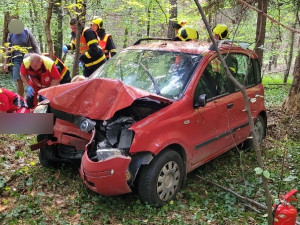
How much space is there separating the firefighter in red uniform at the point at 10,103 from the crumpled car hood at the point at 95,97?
1279mm

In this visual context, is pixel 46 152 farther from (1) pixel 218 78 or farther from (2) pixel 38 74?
(1) pixel 218 78

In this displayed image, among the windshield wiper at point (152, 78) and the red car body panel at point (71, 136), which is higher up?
the windshield wiper at point (152, 78)

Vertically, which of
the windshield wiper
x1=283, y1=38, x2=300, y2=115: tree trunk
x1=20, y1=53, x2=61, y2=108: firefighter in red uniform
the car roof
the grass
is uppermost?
→ the car roof

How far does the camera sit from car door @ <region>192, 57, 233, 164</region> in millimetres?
4184

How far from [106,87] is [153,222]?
1606mm

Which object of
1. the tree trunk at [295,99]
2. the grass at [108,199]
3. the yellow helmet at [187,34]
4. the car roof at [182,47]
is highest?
the yellow helmet at [187,34]

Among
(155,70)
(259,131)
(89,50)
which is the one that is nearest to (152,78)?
(155,70)

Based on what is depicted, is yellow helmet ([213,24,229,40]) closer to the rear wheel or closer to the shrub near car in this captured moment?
the shrub near car

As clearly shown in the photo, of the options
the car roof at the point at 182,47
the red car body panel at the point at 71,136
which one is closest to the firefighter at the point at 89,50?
the car roof at the point at 182,47

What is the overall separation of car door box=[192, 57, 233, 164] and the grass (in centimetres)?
42

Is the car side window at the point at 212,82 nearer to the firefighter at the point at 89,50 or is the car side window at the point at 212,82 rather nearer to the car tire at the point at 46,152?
the car tire at the point at 46,152

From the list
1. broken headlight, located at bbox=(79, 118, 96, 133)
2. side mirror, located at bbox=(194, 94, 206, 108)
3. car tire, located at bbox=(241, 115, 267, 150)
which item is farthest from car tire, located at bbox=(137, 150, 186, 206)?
car tire, located at bbox=(241, 115, 267, 150)

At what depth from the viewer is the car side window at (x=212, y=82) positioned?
4.26 m

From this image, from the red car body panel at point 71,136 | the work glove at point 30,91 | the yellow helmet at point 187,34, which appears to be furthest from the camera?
the yellow helmet at point 187,34
